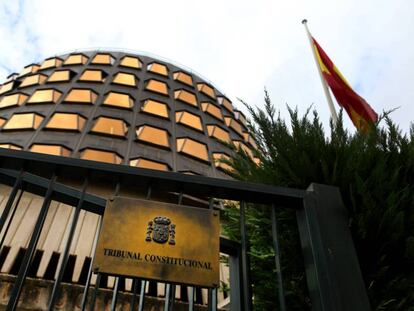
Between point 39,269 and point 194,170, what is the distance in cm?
1041

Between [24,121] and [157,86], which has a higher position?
[157,86]

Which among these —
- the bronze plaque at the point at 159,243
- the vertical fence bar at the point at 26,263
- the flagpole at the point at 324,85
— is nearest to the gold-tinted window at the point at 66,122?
the flagpole at the point at 324,85

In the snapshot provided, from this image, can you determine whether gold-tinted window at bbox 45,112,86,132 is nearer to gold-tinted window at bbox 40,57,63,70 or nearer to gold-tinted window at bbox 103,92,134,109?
gold-tinted window at bbox 103,92,134,109

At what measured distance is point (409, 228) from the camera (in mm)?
2699

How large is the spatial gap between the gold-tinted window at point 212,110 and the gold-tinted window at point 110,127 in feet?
26.6

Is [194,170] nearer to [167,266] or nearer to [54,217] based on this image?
[54,217]

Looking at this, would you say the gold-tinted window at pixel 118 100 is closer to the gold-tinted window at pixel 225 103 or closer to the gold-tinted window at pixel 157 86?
the gold-tinted window at pixel 157 86

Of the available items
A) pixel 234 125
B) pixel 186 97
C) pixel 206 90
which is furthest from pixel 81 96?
pixel 234 125

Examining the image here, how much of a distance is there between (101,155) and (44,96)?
337 inches

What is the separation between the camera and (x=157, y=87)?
86.5 feet

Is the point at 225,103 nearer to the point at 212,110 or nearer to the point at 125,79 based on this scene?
the point at 212,110

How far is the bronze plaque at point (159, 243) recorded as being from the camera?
197 cm

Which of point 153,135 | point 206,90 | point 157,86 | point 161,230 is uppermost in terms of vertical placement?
point 206,90

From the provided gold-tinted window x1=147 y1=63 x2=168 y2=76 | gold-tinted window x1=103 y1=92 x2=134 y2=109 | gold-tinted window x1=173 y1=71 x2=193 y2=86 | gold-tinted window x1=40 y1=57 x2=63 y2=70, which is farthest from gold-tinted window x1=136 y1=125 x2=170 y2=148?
gold-tinted window x1=40 y1=57 x2=63 y2=70
